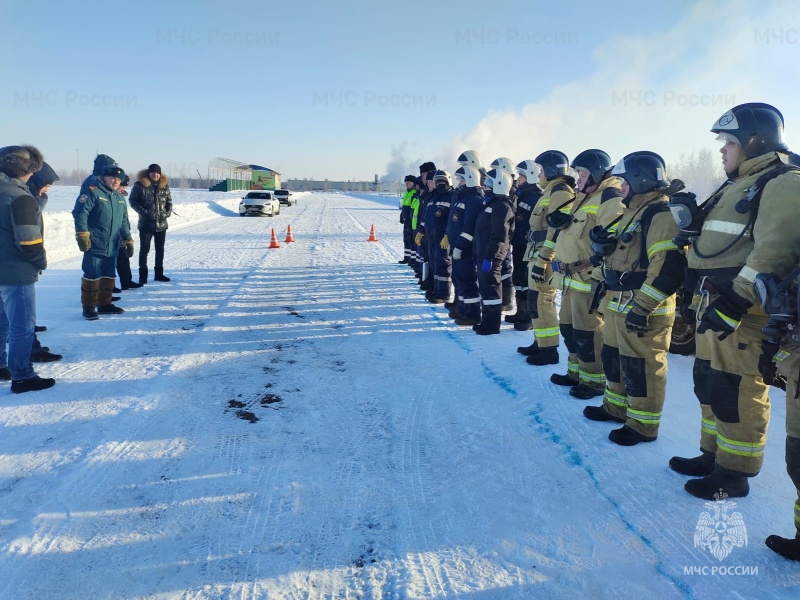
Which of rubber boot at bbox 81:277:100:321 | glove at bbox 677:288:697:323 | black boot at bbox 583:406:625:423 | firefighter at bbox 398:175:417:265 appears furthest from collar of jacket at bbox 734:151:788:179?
firefighter at bbox 398:175:417:265

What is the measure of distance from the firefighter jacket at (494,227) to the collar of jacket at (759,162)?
3739 millimetres

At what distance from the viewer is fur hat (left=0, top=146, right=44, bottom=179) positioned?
466 cm

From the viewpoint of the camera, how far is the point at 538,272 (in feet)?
18.7

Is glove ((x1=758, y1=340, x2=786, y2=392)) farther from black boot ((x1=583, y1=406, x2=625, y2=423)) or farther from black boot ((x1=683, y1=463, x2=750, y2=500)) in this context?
black boot ((x1=583, y1=406, x2=625, y2=423))

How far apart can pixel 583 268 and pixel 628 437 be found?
1.59m

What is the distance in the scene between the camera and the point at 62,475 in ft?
11.3

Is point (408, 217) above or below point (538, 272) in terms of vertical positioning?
above

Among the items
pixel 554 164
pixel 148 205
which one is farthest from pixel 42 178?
pixel 554 164

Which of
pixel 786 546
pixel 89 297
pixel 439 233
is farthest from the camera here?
pixel 439 233

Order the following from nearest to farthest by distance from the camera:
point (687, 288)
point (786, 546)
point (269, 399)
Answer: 1. point (786, 546)
2. point (687, 288)
3. point (269, 399)

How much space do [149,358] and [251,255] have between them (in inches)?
350

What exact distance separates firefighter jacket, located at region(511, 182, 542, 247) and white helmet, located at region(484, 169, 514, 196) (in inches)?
20.6

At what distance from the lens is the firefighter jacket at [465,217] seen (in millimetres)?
7355

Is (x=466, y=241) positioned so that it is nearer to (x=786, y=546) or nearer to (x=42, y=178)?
(x=786, y=546)
